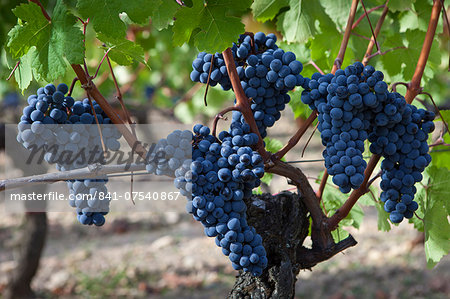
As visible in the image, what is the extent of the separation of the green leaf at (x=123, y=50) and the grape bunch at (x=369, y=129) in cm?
48

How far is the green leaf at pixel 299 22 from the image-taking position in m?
2.02

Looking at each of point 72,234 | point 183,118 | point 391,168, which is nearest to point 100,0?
point 391,168

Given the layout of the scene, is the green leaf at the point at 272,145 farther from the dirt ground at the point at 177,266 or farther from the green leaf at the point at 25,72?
the dirt ground at the point at 177,266

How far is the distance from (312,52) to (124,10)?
3.37ft

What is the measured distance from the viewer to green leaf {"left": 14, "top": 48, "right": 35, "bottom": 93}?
139 cm

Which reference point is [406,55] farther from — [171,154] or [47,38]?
[47,38]

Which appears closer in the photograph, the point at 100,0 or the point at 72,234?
the point at 100,0

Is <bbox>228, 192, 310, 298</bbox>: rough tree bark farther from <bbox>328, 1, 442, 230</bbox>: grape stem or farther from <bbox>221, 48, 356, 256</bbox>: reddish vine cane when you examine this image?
<bbox>328, 1, 442, 230</bbox>: grape stem

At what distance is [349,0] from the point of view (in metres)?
2.05

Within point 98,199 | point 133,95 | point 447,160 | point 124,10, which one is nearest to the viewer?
point 124,10

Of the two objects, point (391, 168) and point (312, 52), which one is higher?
point (312, 52)

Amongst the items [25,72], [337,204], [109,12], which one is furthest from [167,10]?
[337,204]

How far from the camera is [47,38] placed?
1.28m

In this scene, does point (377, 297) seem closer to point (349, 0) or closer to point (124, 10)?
point (349, 0)
